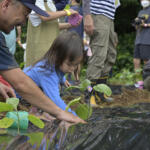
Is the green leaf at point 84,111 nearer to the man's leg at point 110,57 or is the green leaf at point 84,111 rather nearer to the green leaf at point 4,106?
the green leaf at point 4,106

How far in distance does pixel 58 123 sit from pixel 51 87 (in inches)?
14.7

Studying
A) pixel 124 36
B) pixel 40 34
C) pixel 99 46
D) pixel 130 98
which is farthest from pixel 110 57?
pixel 124 36

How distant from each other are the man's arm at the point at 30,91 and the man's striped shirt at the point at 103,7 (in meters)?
1.93

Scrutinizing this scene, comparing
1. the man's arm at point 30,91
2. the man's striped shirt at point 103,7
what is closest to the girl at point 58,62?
the man's arm at point 30,91

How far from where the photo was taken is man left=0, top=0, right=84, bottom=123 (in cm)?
149

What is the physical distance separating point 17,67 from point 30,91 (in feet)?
0.48

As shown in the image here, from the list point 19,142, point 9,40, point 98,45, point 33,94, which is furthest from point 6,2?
point 98,45

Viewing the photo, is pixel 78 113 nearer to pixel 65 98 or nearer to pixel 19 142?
pixel 19 142

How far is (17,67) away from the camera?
5.32 ft

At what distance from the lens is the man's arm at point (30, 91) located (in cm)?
160

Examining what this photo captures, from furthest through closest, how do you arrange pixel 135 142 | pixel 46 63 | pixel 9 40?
pixel 9 40
pixel 46 63
pixel 135 142

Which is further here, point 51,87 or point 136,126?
point 51,87

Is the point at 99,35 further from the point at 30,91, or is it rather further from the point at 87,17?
the point at 30,91

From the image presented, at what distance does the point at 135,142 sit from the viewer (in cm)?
131
